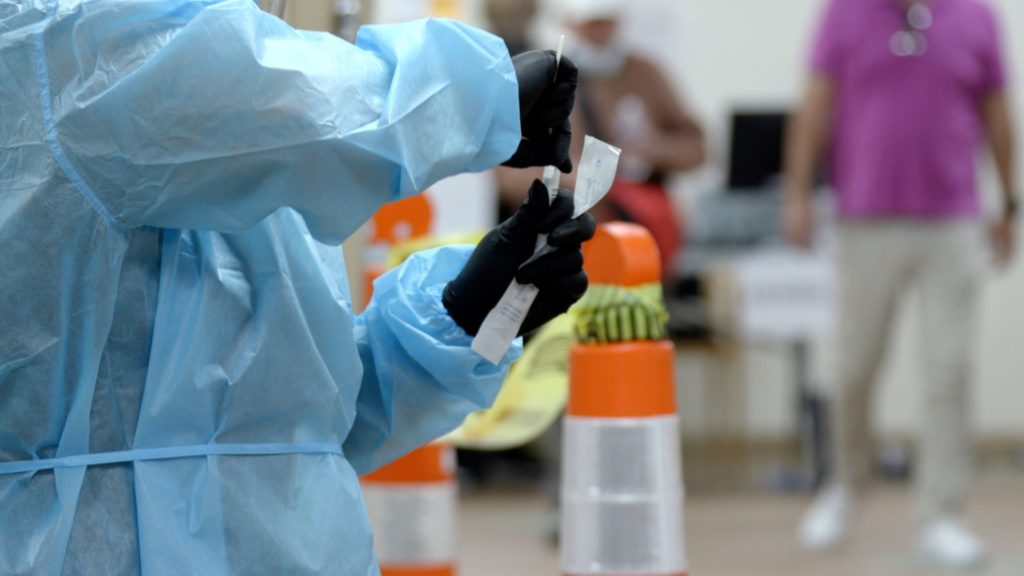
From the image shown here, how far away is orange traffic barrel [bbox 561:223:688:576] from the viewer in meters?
2.38

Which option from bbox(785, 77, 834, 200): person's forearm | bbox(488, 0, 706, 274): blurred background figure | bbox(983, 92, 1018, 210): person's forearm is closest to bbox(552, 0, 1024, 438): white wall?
bbox(488, 0, 706, 274): blurred background figure

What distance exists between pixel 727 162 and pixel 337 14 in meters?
4.76

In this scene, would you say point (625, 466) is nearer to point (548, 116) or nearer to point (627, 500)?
point (627, 500)

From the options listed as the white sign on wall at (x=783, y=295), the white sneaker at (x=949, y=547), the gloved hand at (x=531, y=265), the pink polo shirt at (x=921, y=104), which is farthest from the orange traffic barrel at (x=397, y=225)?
the white sign on wall at (x=783, y=295)

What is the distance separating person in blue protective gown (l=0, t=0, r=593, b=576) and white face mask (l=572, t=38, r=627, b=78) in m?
4.51

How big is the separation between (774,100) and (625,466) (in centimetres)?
642

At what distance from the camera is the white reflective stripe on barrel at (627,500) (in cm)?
238

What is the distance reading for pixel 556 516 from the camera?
6016mm

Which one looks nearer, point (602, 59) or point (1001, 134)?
point (1001, 134)

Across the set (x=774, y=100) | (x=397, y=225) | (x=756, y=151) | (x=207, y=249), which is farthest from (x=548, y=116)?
(x=774, y=100)

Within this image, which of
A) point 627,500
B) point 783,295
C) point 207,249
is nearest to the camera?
point 207,249

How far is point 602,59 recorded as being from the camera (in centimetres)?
629

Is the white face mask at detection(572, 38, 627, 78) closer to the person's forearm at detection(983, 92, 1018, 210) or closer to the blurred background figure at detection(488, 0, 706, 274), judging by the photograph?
the blurred background figure at detection(488, 0, 706, 274)

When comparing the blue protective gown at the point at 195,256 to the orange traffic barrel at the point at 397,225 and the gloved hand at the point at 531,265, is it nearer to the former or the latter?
the gloved hand at the point at 531,265
